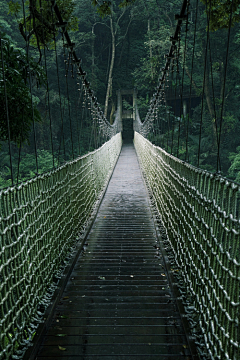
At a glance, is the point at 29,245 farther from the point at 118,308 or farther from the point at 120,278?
the point at 120,278

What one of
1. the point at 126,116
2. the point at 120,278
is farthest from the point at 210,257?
the point at 126,116

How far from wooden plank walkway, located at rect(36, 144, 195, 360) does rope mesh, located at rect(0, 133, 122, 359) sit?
0.52ft

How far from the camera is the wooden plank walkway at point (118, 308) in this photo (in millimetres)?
1528

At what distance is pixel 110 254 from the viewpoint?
9.14ft

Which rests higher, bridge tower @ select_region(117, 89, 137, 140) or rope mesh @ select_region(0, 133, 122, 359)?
bridge tower @ select_region(117, 89, 137, 140)

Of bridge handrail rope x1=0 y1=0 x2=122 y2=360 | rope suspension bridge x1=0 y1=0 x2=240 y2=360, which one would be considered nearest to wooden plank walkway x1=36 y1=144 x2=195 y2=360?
rope suspension bridge x1=0 y1=0 x2=240 y2=360

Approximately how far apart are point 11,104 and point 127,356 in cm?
255

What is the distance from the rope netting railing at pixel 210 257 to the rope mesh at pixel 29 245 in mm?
803

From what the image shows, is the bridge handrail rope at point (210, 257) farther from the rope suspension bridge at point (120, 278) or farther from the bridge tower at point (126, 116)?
the bridge tower at point (126, 116)

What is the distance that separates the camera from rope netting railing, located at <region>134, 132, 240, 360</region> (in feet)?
3.70

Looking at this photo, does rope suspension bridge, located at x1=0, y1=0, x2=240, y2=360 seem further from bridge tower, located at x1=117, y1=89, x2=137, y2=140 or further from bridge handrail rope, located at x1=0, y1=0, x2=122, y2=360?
bridge tower, located at x1=117, y1=89, x2=137, y2=140

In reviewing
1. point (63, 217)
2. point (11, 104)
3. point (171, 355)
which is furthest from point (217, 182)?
point (11, 104)

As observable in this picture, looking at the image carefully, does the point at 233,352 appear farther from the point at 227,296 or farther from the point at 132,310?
the point at 132,310

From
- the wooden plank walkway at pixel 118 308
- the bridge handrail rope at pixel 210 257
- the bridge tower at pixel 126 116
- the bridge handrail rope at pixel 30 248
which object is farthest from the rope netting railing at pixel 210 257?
the bridge tower at pixel 126 116
